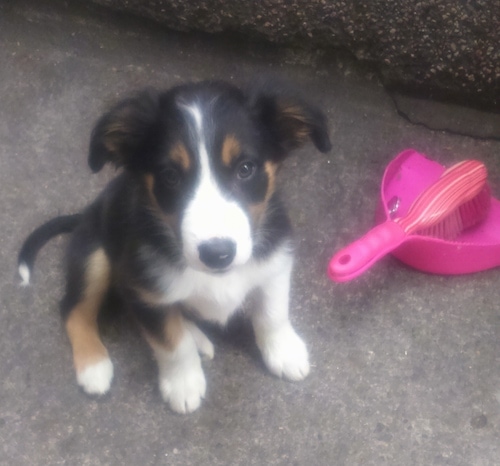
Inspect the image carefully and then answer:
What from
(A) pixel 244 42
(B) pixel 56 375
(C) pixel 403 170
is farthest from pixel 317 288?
(A) pixel 244 42

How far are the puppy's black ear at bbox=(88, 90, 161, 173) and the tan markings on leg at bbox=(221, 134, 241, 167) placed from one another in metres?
0.22

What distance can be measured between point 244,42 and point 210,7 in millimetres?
295

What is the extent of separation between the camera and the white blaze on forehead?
68.1 inches

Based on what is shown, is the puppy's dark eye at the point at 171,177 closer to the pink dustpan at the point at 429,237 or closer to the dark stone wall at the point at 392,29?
the pink dustpan at the point at 429,237

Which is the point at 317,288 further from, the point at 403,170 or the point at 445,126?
the point at 445,126

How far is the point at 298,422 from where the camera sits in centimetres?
238

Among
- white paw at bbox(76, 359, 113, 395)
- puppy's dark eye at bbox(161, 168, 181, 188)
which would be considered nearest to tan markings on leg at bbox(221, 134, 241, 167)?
puppy's dark eye at bbox(161, 168, 181, 188)

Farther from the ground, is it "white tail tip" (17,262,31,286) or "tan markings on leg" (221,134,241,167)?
"tan markings on leg" (221,134,241,167)

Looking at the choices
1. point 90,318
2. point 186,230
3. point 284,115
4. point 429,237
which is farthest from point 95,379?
point 429,237

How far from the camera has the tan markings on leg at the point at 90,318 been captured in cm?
243

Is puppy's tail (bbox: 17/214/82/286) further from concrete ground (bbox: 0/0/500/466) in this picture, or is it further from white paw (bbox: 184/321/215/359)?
white paw (bbox: 184/321/215/359)

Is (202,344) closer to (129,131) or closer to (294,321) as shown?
(294,321)

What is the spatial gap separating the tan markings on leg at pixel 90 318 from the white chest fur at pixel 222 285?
0.40 meters

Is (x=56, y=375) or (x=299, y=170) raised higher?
(x=299, y=170)
